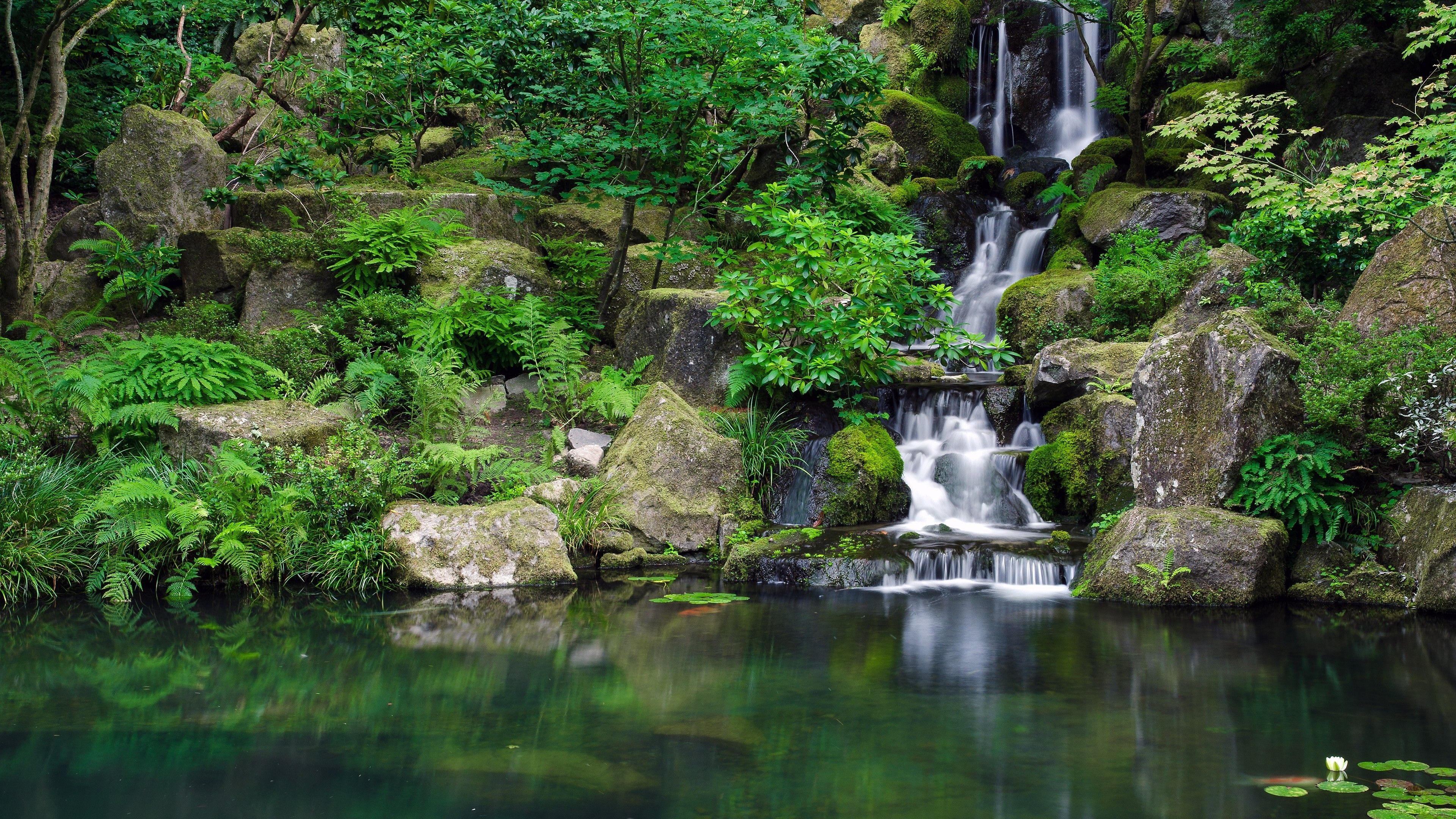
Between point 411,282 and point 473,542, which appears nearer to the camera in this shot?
point 473,542

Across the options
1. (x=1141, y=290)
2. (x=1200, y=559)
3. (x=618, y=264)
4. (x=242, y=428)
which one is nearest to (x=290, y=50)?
(x=618, y=264)

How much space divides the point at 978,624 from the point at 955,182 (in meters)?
11.2

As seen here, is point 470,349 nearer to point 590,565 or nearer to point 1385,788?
point 590,565

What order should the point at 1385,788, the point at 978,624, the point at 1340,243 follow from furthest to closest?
the point at 1340,243 < the point at 978,624 < the point at 1385,788

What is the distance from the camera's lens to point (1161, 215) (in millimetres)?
13867

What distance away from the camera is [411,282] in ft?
39.4

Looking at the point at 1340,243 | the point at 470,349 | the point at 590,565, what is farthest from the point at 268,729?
the point at 1340,243

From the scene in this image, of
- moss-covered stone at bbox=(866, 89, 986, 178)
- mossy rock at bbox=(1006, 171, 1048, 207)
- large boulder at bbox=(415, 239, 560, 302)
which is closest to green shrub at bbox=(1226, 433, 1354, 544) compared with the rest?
large boulder at bbox=(415, 239, 560, 302)

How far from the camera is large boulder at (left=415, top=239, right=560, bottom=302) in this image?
39.1 ft

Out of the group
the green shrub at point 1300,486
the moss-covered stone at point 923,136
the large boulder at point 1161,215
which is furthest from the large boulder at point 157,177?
the green shrub at point 1300,486

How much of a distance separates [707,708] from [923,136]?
1505 cm

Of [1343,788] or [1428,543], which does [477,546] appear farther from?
[1428,543]

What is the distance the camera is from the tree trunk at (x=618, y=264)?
12.1 metres

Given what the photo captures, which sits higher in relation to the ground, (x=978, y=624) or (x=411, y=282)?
(x=411, y=282)
